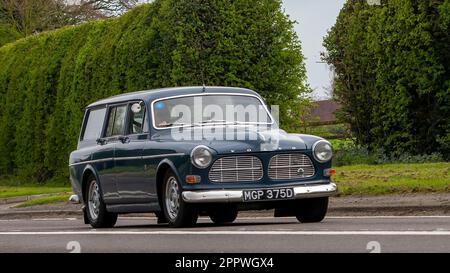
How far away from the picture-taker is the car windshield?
52.2 feet

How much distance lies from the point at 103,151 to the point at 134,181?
1323mm

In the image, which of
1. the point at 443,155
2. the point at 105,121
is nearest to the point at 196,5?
the point at 443,155

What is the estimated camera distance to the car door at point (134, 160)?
15.6 metres

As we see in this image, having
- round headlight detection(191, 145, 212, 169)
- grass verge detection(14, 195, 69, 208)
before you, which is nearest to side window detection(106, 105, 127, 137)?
round headlight detection(191, 145, 212, 169)

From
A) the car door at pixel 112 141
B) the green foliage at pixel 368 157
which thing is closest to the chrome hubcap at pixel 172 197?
the car door at pixel 112 141

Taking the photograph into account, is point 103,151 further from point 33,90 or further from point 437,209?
point 33,90

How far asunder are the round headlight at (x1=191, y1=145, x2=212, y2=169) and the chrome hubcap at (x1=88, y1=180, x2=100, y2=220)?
3.30m

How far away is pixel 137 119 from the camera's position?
1647 cm

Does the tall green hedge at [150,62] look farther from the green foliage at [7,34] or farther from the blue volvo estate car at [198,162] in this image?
the green foliage at [7,34]

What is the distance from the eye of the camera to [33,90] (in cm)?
3931

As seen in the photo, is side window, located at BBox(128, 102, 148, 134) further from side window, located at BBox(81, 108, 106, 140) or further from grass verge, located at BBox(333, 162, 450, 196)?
grass verge, located at BBox(333, 162, 450, 196)

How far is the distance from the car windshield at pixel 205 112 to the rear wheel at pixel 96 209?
1.84 m

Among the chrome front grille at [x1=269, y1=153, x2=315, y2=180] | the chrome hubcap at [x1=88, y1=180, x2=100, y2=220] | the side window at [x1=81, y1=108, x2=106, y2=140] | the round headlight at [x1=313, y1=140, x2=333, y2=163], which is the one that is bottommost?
the chrome hubcap at [x1=88, y1=180, x2=100, y2=220]

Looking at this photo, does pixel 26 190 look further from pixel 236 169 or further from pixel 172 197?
pixel 236 169
